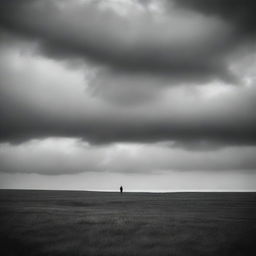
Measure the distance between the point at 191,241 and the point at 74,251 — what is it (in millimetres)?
8873

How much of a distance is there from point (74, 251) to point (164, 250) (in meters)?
5.99

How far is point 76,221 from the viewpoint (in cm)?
3228

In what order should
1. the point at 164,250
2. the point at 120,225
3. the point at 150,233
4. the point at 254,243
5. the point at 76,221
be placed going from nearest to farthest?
the point at 164,250 → the point at 254,243 → the point at 150,233 → the point at 120,225 → the point at 76,221

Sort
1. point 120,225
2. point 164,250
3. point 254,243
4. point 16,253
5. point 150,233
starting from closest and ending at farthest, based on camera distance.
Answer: point 16,253, point 164,250, point 254,243, point 150,233, point 120,225

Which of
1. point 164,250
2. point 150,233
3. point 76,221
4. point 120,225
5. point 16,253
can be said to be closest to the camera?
point 16,253

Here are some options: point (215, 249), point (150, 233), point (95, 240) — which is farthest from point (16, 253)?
point (215, 249)

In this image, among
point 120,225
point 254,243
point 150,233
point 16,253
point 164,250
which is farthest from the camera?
point 120,225

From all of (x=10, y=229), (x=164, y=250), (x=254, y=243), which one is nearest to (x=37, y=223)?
(x=10, y=229)

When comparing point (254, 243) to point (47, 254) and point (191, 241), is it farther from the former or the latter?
point (47, 254)

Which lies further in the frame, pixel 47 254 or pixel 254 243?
pixel 254 243

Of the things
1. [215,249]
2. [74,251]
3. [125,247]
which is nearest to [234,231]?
[215,249]

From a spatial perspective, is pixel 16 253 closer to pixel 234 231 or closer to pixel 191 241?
pixel 191 241

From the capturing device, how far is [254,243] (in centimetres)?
2191

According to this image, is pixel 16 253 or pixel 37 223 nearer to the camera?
pixel 16 253
